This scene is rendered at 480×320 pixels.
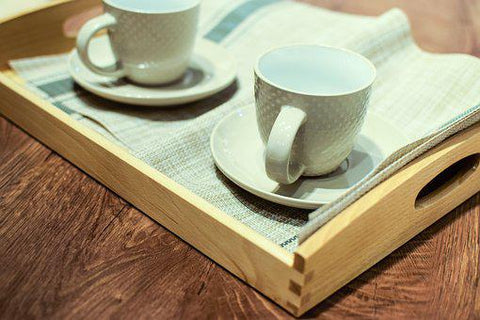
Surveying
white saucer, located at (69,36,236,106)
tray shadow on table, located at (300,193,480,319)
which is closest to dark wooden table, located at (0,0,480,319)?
tray shadow on table, located at (300,193,480,319)

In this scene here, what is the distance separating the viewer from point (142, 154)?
497mm

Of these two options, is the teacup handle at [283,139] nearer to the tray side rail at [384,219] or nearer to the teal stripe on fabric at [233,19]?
the tray side rail at [384,219]

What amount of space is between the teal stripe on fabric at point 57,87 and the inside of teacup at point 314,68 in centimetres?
26

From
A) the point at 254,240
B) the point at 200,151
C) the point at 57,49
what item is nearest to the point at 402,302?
the point at 254,240

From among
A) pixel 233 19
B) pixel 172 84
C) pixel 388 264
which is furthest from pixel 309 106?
pixel 233 19

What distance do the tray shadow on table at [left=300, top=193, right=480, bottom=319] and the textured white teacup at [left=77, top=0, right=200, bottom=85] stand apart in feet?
0.98

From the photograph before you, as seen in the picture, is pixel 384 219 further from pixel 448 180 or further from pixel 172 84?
pixel 172 84

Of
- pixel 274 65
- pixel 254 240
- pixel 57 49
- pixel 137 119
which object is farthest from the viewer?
pixel 57 49

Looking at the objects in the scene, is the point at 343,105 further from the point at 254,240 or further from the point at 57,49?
the point at 57,49

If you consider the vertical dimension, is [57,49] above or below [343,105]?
below

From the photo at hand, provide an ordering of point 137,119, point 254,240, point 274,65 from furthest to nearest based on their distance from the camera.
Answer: point 137,119
point 274,65
point 254,240

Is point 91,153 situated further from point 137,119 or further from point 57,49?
point 57,49

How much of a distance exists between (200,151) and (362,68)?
0.16 meters

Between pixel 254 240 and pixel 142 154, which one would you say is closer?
pixel 254 240
